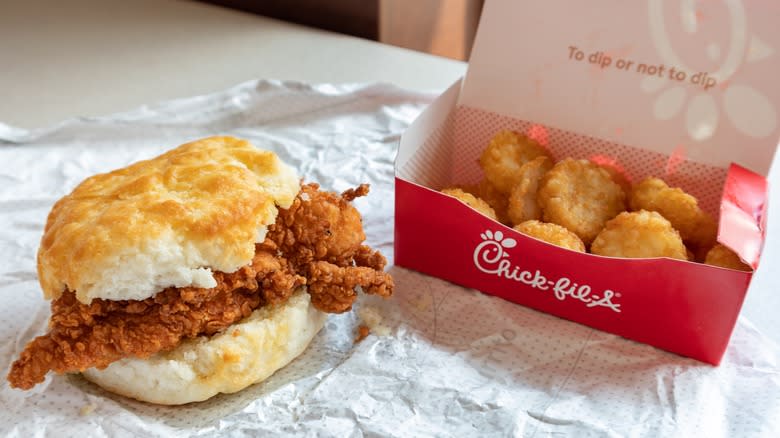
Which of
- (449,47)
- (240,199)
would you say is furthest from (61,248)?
(449,47)

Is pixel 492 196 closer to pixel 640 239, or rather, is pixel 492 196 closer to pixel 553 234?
pixel 553 234

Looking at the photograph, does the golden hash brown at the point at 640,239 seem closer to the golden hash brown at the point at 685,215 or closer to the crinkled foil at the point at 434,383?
the golden hash brown at the point at 685,215

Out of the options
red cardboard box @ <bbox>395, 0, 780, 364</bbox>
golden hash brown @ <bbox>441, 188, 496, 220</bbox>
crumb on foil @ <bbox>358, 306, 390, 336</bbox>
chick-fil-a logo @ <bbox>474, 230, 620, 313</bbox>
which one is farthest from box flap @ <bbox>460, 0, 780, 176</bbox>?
crumb on foil @ <bbox>358, 306, 390, 336</bbox>

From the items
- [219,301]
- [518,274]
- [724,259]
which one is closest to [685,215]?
[724,259]

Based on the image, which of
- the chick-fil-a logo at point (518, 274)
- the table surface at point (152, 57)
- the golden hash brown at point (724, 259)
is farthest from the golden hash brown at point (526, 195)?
the table surface at point (152, 57)

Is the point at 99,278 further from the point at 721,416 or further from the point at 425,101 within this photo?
the point at 425,101

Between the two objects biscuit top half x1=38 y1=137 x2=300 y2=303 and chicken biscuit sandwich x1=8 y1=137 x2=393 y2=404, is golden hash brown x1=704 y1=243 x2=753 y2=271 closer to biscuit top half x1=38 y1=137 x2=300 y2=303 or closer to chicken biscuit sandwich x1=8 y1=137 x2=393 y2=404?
chicken biscuit sandwich x1=8 y1=137 x2=393 y2=404

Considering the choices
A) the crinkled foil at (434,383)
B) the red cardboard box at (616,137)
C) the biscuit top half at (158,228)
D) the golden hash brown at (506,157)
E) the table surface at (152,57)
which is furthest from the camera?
the table surface at (152,57)
